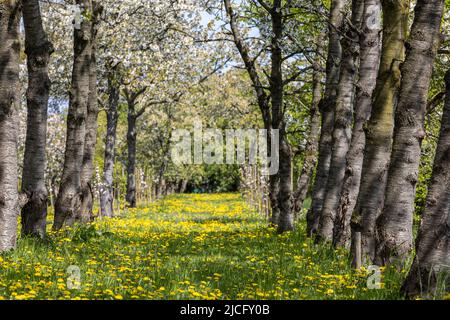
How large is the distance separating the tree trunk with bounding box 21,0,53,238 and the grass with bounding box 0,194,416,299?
72cm

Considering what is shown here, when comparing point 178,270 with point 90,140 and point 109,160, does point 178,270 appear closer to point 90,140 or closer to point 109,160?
point 90,140

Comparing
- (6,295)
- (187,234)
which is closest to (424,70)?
(6,295)

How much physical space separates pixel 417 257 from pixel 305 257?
4.38 metres

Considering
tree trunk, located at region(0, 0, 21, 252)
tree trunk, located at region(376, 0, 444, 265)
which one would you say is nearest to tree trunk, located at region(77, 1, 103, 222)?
tree trunk, located at region(0, 0, 21, 252)

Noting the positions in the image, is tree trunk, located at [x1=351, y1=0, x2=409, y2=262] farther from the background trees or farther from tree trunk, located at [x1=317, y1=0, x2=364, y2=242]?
tree trunk, located at [x1=317, y1=0, x2=364, y2=242]

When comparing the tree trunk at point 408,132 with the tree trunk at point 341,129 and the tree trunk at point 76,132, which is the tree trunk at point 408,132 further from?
the tree trunk at point 76,132

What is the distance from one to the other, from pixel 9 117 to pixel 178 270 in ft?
13.4

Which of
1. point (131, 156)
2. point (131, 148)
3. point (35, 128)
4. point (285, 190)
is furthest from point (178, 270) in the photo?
point (131, 156)

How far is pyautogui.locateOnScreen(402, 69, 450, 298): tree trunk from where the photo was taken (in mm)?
6094

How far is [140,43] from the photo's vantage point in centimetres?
2241

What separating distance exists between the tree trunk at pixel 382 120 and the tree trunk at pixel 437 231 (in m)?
2.53

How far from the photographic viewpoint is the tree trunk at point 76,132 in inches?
574

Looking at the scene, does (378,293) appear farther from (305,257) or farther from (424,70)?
(305,257)

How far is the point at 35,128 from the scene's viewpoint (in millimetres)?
11633
